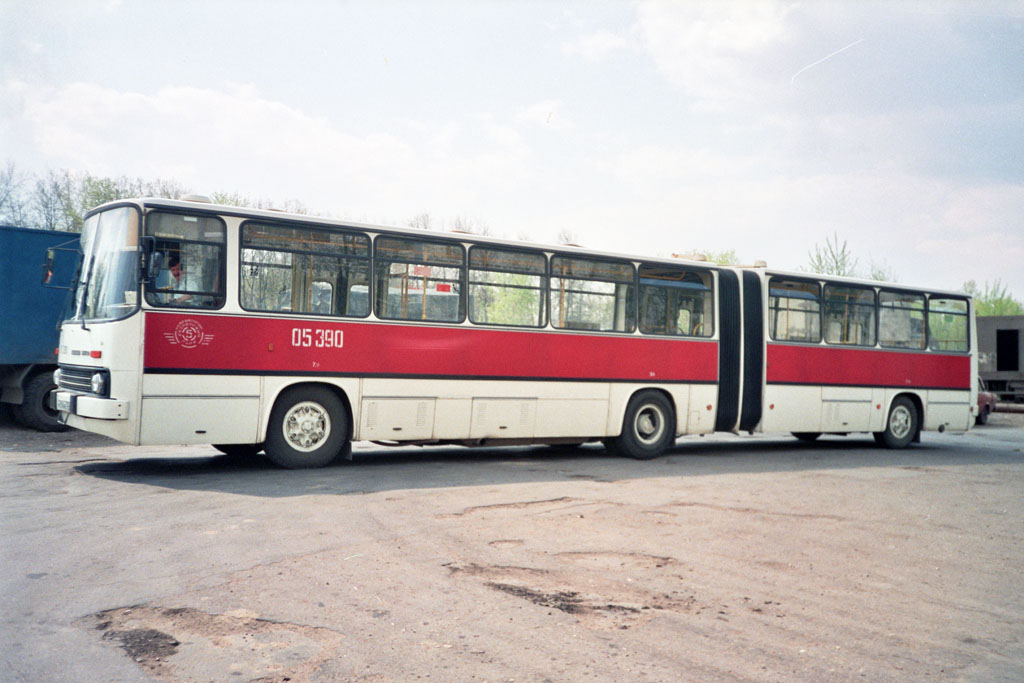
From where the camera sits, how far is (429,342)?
1149 centimetres

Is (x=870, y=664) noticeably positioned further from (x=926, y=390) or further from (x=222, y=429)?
(x=926, y=390)

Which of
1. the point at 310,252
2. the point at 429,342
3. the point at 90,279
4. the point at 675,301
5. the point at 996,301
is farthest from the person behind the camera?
the point at 996,301

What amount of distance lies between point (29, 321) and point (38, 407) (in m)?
1.47

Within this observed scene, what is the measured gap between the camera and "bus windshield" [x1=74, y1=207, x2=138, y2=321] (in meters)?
9.70

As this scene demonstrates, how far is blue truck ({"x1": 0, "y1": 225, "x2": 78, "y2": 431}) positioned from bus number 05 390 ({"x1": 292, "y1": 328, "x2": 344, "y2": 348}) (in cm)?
644

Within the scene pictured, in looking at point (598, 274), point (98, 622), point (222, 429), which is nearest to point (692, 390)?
point (598, 274)

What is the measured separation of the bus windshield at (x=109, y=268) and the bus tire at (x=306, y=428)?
207cm

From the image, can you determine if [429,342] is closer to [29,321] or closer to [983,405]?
[29,321]

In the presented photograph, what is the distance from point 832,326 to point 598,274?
5151 millimetres

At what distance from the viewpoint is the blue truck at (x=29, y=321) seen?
14883 mm

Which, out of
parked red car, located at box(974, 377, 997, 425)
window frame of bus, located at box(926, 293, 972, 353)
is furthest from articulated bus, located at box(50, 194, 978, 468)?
parked red car, located at box(974, 377, 997, 425)

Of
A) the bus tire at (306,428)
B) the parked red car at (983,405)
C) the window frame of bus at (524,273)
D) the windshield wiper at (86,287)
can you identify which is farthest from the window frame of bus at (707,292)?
the parked red car at (983,405)

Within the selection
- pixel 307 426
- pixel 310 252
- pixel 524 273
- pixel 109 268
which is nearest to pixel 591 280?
pixel 524 273

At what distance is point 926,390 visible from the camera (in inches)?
668
